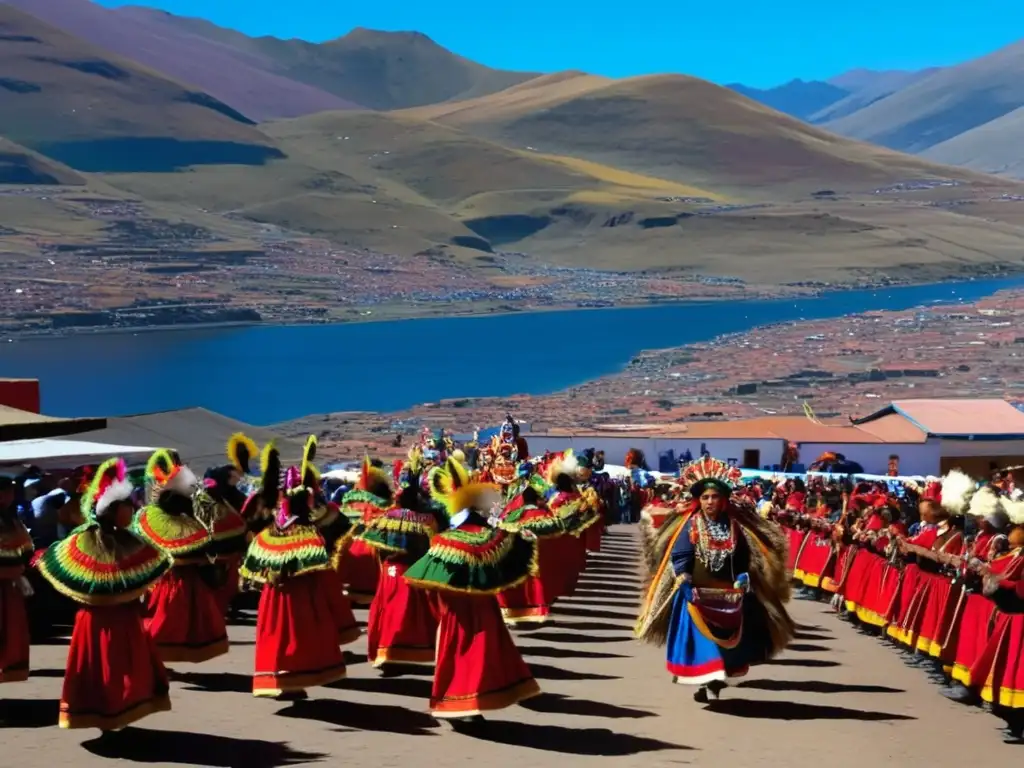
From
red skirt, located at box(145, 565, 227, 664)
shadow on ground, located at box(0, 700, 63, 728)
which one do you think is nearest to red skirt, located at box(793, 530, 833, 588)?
red skirt, located at box(145, 565, 227, 664)

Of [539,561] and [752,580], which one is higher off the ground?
[752,580]

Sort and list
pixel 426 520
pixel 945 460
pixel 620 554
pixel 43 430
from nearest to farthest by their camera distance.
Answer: pixel 426 520, pixel 43 430, pixel 620 554, pixel 945 460

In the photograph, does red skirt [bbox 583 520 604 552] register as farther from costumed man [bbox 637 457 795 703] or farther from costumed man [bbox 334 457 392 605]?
costumed man [bbox 637 457 795 703]

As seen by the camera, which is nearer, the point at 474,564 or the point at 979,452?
the point at 474,564

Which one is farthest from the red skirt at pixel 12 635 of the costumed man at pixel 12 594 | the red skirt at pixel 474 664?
the red skirt at pixel 474 664

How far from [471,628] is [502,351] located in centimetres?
15553

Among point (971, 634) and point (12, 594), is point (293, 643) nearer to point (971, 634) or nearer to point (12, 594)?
point (12, 594)

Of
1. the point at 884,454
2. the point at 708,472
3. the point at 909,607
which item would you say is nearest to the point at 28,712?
the point at 708,472

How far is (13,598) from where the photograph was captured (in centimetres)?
1226

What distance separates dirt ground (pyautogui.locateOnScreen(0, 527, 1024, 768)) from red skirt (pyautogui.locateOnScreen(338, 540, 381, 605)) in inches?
118

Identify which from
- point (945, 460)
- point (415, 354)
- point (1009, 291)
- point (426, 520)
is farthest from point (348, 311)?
point (426, 520)

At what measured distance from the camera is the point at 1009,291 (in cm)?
18500

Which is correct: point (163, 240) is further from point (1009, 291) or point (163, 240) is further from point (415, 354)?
point (1009, 291)

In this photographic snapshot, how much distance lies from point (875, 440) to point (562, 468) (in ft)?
114
